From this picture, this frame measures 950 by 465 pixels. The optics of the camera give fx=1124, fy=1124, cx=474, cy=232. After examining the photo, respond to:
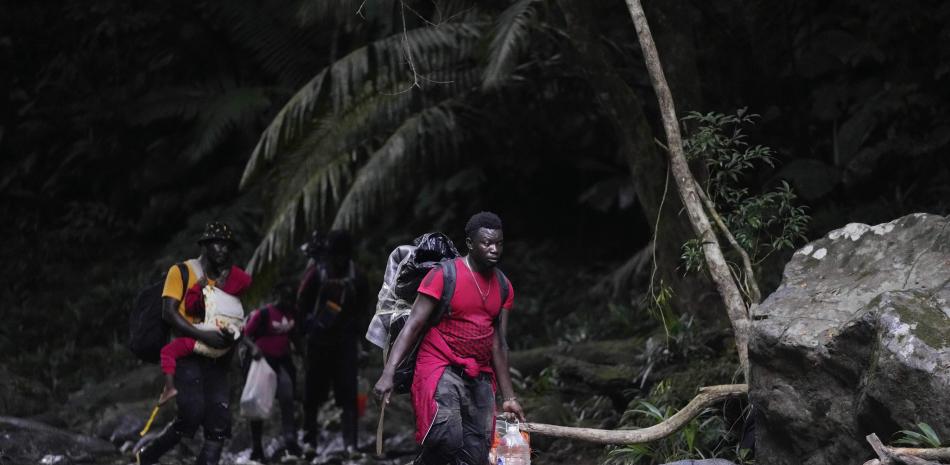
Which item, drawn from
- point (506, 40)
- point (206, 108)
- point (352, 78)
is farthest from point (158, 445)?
point (206, 108)

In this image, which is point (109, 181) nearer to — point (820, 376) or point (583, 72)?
point (583, 72)

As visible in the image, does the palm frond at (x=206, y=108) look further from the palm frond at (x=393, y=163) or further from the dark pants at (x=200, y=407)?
the dark pants at (x=200, y=407)

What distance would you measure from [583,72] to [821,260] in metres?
3.47

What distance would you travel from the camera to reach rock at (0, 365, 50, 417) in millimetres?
12070

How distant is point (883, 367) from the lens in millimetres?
5156

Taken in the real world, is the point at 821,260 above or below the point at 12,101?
below

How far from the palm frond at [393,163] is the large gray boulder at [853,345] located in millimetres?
5889

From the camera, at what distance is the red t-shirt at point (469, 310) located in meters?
5.61

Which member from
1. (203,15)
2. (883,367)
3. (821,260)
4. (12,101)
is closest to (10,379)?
(203,15)

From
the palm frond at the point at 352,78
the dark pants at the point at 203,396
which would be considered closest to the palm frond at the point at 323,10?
the palm frond at the point at 352,78

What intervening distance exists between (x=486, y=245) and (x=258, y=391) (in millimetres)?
4544

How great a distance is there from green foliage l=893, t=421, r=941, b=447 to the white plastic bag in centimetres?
578

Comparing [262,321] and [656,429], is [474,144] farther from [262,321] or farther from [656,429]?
[656,429]

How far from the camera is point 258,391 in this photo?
31.3 ft
